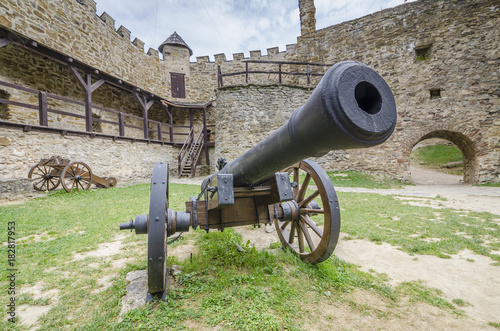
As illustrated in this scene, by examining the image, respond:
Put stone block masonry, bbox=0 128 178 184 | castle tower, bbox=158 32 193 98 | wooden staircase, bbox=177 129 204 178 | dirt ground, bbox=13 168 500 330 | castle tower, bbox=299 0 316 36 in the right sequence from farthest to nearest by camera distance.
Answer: castle tower, bbox=158 32 193 98, wooden staircase, bbox=177 129 204 178, castle tower, bbox=299 0 316 36, stone block masonry, bbox=0 128 178 184, dirt ground, bbox=13 168 500 330

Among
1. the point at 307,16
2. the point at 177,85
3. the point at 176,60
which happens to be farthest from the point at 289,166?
the point at 176,60

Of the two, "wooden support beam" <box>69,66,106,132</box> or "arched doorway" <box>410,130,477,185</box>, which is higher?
"wooden support beam" <box>69,66,106,132</box>

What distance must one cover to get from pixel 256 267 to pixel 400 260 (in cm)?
168

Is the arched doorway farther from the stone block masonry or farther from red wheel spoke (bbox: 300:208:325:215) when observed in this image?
the stone block masonry

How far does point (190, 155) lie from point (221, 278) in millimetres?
12929

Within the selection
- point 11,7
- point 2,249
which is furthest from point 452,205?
point 11,7

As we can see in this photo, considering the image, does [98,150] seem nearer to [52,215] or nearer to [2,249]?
[52,215]

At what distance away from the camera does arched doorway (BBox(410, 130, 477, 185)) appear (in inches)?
384

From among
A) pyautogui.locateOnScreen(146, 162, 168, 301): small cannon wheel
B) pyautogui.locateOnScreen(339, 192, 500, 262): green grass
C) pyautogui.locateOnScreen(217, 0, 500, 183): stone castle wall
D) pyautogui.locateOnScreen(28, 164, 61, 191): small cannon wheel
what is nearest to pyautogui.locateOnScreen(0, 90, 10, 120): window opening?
pyautogui.locateOnScreen(28, 164, 61, 191): small cannon wheel

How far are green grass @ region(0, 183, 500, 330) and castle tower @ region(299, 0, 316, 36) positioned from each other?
42.9 feet

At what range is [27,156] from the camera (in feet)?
23.5

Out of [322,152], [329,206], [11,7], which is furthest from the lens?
[11,7]

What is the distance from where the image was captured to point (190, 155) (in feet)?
47.1

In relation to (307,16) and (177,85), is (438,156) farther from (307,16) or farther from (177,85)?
(177,85)
